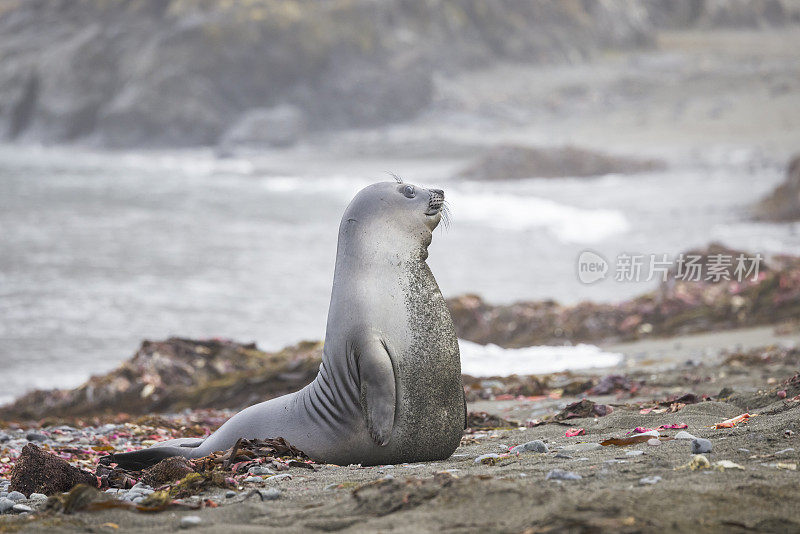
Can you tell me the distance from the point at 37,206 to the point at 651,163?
20.1 metres

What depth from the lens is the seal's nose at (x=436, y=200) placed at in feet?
16.1

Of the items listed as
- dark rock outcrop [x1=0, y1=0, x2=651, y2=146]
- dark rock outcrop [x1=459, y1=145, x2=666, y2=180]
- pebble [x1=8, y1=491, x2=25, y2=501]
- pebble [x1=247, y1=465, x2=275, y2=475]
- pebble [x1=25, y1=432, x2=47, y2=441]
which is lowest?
pebble [x1=8, y1=491, x2=25, y2=501]

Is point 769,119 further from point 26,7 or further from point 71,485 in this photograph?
point 26,7

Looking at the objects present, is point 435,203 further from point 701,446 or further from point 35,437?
point 35,437

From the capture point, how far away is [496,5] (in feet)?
224

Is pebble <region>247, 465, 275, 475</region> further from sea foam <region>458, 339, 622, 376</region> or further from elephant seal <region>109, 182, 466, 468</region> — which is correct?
sea foam <region>458, 339, 622, 376</region>

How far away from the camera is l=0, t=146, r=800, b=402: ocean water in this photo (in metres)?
13.4

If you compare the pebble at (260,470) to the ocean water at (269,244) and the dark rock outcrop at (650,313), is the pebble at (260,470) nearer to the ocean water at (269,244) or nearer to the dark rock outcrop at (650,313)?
the ocean water at (269,244)

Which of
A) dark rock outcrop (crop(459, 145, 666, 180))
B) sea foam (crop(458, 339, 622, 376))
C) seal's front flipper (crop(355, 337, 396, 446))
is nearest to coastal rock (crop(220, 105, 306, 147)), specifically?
dark rock outcrop (crop(459, 145, 666, 180))

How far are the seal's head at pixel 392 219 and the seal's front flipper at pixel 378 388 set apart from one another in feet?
1.77

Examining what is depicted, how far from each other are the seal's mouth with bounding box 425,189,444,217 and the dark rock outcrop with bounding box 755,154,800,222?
17.0m

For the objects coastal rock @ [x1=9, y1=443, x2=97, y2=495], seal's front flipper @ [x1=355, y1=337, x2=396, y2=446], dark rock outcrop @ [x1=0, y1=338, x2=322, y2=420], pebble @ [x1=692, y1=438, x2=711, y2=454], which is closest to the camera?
pebble @ [x1=692, y1=438, x2=711, y2=454]

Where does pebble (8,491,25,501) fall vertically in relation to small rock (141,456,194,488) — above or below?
below

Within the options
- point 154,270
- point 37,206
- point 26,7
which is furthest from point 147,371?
point 26,7
